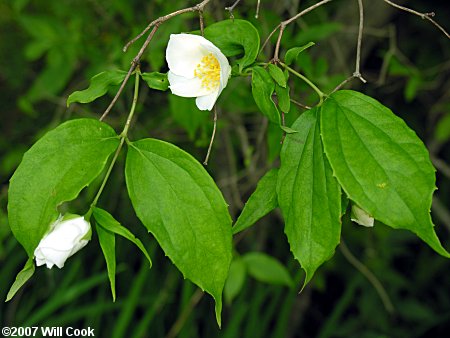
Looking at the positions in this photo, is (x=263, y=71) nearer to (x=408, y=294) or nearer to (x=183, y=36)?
(x=183, y=36)

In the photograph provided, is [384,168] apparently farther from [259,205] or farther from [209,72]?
[209,72]

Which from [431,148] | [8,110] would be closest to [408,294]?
[431,148]

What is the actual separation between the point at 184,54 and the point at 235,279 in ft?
3.40

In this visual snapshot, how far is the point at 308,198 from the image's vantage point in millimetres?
816

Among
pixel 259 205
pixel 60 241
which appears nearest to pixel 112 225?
pixel 60 241

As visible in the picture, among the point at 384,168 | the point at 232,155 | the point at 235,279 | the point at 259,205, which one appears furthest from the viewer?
the point at 232,155

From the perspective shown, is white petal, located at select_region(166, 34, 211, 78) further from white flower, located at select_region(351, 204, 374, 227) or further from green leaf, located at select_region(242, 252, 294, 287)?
green leaf, located at select_region(242, 252, 294, 287)

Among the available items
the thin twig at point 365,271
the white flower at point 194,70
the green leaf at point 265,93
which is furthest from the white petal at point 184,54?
the thin twig at point 365,271

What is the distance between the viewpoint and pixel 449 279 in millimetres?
2773

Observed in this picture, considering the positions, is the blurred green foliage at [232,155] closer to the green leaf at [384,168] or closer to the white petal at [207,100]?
the white petal at [207,100]

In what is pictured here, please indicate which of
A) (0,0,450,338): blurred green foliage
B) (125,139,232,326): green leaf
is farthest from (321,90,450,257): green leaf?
(0,0,450,338): blurred green foliage

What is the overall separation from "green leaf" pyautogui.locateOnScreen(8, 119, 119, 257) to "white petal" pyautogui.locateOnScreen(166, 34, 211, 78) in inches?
7.2

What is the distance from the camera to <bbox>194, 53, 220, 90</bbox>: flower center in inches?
36.9

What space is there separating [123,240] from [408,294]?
3.72ft
